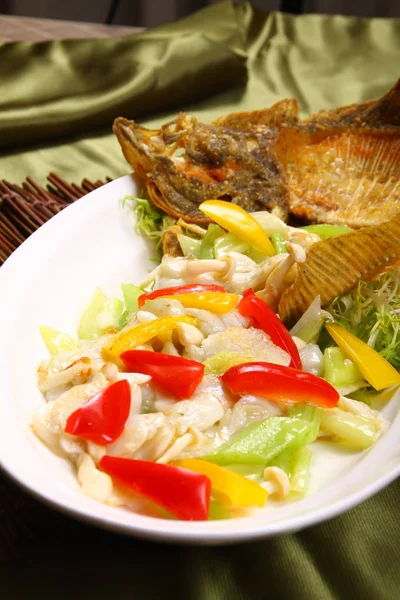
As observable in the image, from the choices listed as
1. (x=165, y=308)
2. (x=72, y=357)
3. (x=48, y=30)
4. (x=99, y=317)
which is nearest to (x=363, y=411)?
(x=165, y=308)

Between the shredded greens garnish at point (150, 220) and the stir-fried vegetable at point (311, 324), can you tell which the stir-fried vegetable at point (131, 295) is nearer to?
the shredded greens garnish at point (150, 220)

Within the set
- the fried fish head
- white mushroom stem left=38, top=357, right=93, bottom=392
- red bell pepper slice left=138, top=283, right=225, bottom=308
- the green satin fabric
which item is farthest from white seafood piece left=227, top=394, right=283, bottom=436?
the green satin fabric

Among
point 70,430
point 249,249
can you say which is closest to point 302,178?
point 249,249

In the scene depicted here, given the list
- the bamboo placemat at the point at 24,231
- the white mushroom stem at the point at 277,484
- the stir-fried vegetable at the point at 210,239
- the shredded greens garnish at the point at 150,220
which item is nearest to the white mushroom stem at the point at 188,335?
the white mushroom stem at the point at 277,484

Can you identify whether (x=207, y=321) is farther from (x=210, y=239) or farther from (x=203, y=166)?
(x=203, y=166)

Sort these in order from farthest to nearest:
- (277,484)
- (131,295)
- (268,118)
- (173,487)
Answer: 1. (268,118)
2. (131,295)
3. (277,484)
4. (173,487)

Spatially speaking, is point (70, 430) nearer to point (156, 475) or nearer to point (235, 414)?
point (156, 475)
